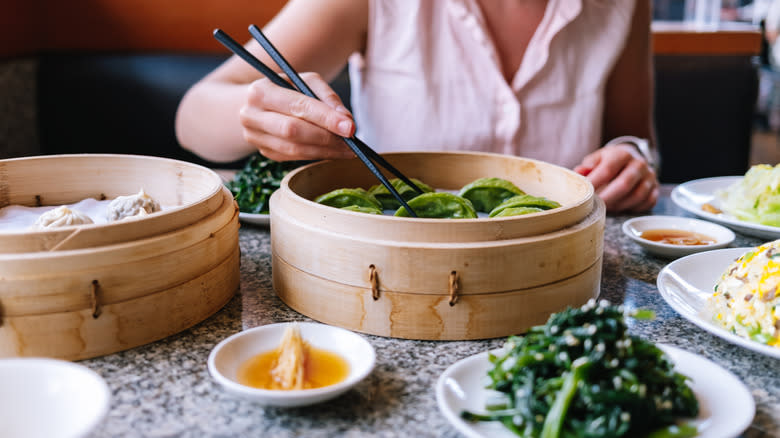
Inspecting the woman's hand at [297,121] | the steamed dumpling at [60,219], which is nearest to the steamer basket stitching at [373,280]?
the woman's hand at [297,121]

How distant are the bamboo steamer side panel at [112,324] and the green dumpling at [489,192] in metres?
0.68

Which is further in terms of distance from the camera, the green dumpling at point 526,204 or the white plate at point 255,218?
the white plate at point 255,218

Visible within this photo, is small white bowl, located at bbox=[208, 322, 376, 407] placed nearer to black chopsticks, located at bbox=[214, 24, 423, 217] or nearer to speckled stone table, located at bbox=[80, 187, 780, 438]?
speckled stone table, located at bbox=[80, 187, 780, 438]

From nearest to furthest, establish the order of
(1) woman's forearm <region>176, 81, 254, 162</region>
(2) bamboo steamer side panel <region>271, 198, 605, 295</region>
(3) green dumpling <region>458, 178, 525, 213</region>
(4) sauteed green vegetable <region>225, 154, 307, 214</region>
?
(2) bamboo steamer side panel <region>271, 198, 605, 295</region>
(3) green dumpling <region>458, 178, 525, 213</region>
(4) sauteed green vegetable <region>225, 154, 307, 214</region>
(1) woman's forearm <region>176, 81, 254, 162</region>

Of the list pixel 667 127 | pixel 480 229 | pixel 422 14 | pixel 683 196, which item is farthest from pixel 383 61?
pixel 667 127

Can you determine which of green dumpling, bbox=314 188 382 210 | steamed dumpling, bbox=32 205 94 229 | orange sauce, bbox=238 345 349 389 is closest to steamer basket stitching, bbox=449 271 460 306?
orange sauce, bbox=238 345 349 389

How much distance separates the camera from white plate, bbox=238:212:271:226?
1.90 metres

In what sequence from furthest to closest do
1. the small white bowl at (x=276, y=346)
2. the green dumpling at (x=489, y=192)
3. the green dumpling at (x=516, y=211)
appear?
the green dumpling at (x=489, y=192)
the green dumpling at (x=516, y=211)
the small white bowl at (x=276, y=346)

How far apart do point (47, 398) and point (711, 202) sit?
2017mm

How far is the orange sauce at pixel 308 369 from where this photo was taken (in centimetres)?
104

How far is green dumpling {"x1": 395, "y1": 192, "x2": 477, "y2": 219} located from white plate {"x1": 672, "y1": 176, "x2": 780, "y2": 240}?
0.85 metres

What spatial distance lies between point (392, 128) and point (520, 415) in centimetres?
190

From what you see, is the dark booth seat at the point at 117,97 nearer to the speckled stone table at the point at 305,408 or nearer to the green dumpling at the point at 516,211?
the speckled stone table at the point at 305,408

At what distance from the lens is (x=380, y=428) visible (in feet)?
3.21
